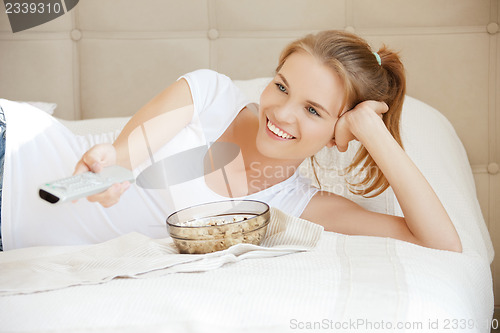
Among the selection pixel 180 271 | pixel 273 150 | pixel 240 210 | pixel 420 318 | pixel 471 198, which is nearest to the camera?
pixel 420 318

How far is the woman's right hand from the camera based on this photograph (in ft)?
3.18

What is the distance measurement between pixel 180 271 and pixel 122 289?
11cm

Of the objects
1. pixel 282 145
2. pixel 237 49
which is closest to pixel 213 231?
pixel 282 145

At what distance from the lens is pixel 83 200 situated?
132cm

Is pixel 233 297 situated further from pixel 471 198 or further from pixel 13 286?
pixel 471 198

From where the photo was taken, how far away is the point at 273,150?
1.25m

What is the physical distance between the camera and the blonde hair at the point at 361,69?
122 centimetres

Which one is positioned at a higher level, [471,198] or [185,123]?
[185,123]

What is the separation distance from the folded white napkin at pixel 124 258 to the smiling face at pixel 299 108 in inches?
7.2

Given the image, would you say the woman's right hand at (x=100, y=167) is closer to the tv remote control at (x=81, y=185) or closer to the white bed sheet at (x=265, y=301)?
the tv remote control at (x=81, y=185)

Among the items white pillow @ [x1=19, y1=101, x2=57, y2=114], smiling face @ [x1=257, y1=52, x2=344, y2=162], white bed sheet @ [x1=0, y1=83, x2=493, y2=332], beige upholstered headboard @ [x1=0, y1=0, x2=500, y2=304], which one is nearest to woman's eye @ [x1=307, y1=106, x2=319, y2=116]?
smiling face @ [x1=257, y1=52, x2=344, y2=162]

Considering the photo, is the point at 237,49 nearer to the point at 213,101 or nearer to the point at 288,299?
the point at 213,101

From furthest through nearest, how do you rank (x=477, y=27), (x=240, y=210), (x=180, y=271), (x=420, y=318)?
(x=477, y=27), (x=240, y=210), (x=180, y=271), (x=420, y=318)

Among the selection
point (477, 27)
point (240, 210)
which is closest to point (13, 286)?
point (240, 210)
